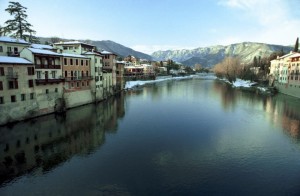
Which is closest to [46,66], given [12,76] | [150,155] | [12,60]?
[12,60]

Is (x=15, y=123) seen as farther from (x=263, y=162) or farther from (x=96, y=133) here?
(x=263, y=162)

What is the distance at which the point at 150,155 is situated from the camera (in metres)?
25.3

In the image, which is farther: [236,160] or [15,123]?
[15,123]

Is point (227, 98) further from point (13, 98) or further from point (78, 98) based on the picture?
point (13, 98)

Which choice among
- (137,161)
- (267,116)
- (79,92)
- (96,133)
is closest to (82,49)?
(79,92)

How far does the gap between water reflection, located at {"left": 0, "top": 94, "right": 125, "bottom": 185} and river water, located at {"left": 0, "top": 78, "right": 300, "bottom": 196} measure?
4.1 inches

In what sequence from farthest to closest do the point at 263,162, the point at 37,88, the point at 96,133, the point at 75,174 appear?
1. the point at 37,88
2. the point at 96,133
3. the point at 263,162
4. the point at 75,174

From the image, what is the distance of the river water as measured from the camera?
19047 mm

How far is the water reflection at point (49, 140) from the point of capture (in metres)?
23.3

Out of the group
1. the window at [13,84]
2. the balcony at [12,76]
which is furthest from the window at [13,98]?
the balcony at [12,76]

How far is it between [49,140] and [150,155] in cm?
1497

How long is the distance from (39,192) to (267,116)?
43.5m

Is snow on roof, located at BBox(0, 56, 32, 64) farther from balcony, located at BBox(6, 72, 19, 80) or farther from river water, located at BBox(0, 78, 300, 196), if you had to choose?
river water, located at BBox(0, 78, 300, 196)

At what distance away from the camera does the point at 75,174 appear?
21.2 meters
